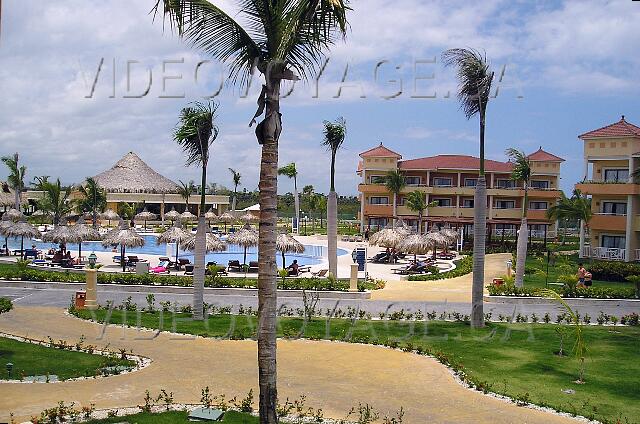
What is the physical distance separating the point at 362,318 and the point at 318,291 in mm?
4929

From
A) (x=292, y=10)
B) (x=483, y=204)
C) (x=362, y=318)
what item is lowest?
(x=362, y=318)

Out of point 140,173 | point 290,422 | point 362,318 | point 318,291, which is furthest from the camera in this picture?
point 140,173

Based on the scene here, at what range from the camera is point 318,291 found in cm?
2459

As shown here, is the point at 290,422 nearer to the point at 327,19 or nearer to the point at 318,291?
the point at 327,19

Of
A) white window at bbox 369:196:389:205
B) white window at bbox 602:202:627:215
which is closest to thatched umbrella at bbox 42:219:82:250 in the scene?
white window at bbox 369:196:389:205

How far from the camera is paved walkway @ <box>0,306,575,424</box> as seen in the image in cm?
1088

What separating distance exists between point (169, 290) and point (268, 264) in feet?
59.4

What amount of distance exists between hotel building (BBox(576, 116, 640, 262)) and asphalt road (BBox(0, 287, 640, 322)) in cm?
1708

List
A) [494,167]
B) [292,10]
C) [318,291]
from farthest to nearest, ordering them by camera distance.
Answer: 1. [494,167]
2. [318,291]
3. [292,10]

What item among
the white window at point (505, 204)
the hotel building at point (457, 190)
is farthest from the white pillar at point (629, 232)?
the white window at point (505, 204)

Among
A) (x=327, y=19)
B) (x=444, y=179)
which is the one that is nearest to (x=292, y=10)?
(x=327, y=19)

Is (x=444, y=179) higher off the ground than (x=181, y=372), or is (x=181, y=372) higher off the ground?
(x=444, y=179)

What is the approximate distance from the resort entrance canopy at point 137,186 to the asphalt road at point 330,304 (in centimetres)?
5106

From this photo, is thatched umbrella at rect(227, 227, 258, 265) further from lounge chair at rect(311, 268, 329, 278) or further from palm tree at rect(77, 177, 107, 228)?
palm tree at rect(77, 177, 107, 228)
